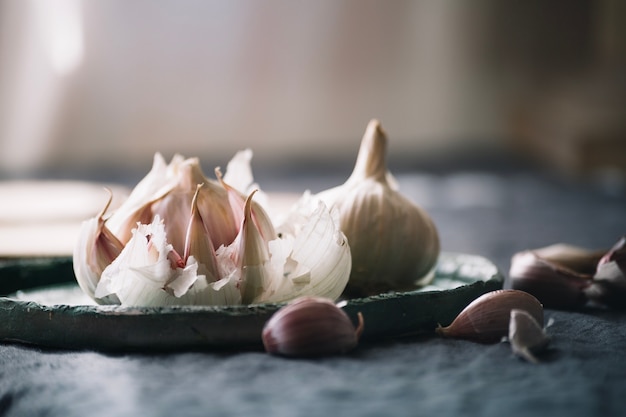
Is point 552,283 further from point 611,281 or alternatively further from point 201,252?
point 201,252

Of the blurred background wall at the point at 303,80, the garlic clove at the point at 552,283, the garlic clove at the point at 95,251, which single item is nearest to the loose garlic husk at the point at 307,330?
the garlic clove at the point at 95,251

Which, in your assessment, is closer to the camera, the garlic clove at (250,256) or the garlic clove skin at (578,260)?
the garlic clove at (250,256)

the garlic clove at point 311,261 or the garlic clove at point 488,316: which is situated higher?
the garlic clove at point 311,261

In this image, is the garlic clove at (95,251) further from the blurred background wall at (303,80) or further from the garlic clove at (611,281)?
the blurred background wall at (303,80)

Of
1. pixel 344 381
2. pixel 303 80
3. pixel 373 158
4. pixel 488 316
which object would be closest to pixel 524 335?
pixel 488 316

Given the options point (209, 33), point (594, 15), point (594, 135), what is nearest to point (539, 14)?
point (594, 15)

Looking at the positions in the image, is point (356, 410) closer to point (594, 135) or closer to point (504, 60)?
point (594, 135)
